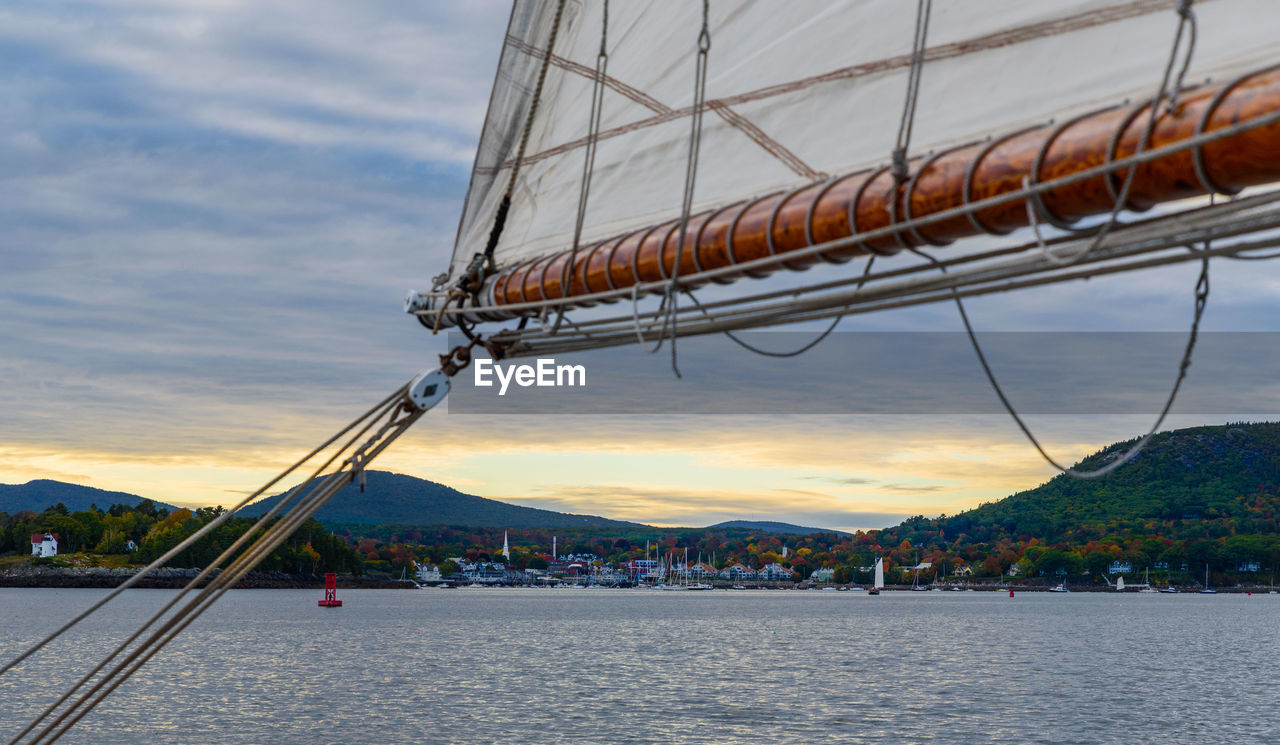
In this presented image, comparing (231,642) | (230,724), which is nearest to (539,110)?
(230,724)

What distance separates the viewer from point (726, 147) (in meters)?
5.64

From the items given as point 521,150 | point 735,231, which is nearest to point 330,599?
point 521,150

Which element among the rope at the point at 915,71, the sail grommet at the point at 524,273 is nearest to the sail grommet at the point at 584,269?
the sail grommet at the point at 524,273

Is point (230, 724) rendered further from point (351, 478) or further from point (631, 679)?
point (351, 478)

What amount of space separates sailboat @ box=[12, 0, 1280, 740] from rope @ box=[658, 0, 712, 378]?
0.02 meters

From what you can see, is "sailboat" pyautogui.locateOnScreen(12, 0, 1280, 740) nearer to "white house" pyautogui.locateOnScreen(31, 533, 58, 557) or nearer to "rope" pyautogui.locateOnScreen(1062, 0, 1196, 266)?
"rope" pyautogui.locateOnScreen(1062, 0, 1196, 266)

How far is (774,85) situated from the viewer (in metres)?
5.38

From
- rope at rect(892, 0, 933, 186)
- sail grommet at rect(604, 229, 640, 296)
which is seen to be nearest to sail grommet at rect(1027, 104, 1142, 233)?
rope at rect(892, 0, 933, 186)

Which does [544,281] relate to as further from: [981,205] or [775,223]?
[981,205]

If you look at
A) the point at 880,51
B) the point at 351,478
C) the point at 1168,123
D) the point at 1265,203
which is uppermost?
the point at 880,51

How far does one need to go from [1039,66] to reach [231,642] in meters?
83.5

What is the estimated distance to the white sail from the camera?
13.2 ft

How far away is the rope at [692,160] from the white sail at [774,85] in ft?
0.22

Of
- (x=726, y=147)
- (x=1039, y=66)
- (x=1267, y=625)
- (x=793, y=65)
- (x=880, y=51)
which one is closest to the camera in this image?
(x=1039, y=66)
